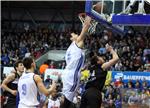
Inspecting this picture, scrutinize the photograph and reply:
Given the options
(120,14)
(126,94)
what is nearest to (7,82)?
(120,14)

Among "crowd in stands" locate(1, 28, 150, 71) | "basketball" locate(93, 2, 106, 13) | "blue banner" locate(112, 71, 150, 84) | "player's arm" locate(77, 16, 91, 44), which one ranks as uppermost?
A: "basketball" locate(93, 2, 106, 13)

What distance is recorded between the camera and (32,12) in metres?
34.6

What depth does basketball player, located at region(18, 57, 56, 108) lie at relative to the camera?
275 inches

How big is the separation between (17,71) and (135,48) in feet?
51.2

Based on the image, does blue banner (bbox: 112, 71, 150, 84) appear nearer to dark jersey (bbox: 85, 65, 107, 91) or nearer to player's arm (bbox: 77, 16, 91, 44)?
dark jersey (bbox: 85, 65, 107, 91)

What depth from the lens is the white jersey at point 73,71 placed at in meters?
7.57

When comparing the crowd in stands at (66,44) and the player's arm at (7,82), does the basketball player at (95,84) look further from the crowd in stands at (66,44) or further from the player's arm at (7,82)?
the crowd in stands at (66,44)

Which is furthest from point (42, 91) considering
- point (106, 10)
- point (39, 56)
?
point (39, 56)

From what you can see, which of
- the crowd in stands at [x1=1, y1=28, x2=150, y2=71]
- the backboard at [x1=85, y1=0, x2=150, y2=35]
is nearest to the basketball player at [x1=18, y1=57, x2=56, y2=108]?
the backboard at [x1=85, y1=0, x2=150, y2=35]

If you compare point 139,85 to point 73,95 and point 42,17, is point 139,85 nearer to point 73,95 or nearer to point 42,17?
point 73,95

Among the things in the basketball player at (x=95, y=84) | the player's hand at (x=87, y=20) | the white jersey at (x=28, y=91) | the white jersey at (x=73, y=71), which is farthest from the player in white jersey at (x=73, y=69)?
the white jersey at (x=28, y=91)

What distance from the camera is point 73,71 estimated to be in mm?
7594

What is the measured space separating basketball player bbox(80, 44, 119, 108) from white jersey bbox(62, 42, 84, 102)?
332mm

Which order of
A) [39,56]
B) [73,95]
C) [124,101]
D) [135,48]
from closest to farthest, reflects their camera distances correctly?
[73,95] → [124,101] → [135,48] → [39,56]
